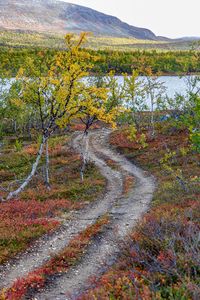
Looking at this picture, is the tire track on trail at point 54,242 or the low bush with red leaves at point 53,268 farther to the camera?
the tire track on trail at point 54,242

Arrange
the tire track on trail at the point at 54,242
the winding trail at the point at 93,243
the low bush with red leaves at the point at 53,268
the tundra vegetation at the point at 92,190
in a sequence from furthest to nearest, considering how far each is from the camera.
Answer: the tire track on trail at the point at 54,242, the winding trail at the point at 93,243, the low bush with red leaves at the point at 53,268, the tundra vegetation at the point at 92,190

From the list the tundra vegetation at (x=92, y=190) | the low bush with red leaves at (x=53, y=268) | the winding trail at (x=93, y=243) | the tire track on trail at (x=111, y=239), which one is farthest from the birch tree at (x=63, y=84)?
the low bush with red leaves at (x=53, y=268)

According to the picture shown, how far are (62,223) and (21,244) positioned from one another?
376 centimetres

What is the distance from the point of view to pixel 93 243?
18.3m

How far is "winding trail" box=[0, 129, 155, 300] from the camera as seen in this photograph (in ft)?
47.3

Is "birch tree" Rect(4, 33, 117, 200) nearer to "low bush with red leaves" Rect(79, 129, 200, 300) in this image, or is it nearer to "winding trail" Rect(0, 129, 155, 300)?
"winding trail" Rect(0, 129, 155, 300)

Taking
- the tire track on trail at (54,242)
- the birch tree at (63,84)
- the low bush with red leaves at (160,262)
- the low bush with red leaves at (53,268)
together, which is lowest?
the tire track on trail at (54,242)

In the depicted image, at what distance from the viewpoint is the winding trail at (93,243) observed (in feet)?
47.3

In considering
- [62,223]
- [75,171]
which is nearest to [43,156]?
[75,171]

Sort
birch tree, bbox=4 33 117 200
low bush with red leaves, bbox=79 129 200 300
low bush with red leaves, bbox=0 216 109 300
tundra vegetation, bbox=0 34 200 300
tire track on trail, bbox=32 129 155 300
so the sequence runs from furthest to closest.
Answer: birch tree, bbox=4 33 117 200
tire track on trail, bbox=32 129 155 300
low bush with red leaves, bbox=0 216 109 300
tundra vegetation, bbox=0 34 200 300
low bush with red leaves, bbox=79 129 200 300

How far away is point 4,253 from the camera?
16.8m

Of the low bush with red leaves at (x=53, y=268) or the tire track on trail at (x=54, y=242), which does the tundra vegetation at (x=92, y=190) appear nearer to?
the low bush with red leaves at (x=53, y=268)

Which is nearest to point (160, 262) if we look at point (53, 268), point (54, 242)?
point (53, 268)

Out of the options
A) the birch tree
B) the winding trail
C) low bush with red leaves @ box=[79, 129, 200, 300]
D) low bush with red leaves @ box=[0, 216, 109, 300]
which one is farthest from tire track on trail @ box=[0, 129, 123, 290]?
the birch tree
